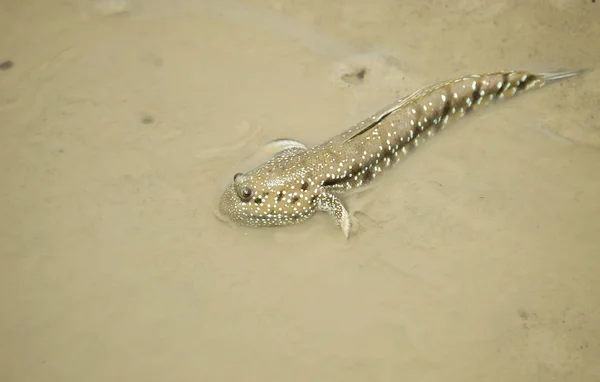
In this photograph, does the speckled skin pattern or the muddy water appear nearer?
the muddy water

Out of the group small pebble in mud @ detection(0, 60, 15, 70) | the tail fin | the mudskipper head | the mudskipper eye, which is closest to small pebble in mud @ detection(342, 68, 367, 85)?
the mudskipper head

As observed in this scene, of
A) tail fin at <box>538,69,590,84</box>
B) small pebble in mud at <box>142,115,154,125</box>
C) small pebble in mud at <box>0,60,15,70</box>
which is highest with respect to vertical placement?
tail fin at <box>538,69,590,84</box>

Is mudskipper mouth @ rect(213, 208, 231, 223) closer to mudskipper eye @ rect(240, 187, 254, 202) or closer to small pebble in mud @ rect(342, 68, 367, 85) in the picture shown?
mudskipper eye @ rect(240, 187, 254, 202)

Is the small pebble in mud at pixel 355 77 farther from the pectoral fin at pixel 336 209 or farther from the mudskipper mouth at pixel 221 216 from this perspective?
the mudskipper mouth at pixel 221 216

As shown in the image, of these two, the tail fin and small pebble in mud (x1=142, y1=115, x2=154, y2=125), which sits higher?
the tail fin

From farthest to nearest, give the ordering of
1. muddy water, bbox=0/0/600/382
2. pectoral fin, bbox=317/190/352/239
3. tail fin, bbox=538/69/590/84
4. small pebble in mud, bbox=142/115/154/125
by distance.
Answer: tail fin, bbox=538/69/590/84 → small pebble in mud, bbox=142/115/154/125 → pectoral fin, bbox=317/190/352/239 → muddy water, bbox=0/0/600/382

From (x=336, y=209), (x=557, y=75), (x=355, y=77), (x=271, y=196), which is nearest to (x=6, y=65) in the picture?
(x=271, y=196)

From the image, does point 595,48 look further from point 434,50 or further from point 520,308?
point 520,308
